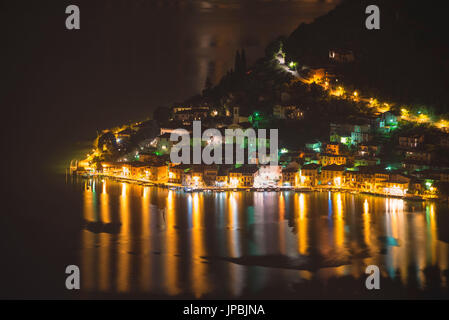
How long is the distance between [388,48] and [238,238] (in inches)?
430

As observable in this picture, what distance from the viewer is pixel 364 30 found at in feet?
64.3

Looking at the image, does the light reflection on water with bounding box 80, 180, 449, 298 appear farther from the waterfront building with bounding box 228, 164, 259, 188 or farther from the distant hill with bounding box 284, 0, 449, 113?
the distant hill with bounding box 284, 0, 449, 113

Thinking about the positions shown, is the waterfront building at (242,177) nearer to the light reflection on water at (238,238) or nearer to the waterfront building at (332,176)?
the light reflection on water at (238,238)

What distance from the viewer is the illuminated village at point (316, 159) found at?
12461 mm

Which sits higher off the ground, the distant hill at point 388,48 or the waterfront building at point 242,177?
the distant hill at point 388,48

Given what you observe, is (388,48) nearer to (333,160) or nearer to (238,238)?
(333,160)

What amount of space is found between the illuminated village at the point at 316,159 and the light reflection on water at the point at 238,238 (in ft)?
1.56

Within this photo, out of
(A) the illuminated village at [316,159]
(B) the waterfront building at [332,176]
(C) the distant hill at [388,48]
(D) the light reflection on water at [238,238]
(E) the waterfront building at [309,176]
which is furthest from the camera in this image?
(C) the distant hill at [388,48]

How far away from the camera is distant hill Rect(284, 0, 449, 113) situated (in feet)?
54.4

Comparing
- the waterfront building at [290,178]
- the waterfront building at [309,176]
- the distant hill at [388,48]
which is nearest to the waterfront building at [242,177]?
the waterfront building at [290,178]

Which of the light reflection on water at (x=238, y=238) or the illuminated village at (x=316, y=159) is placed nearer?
the light reflection on water at (x=238, y=238)

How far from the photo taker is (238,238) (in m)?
9.55

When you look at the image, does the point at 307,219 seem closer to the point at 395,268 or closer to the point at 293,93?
the point at 395,268

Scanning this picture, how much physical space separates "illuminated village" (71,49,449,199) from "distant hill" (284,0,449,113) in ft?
3.16
